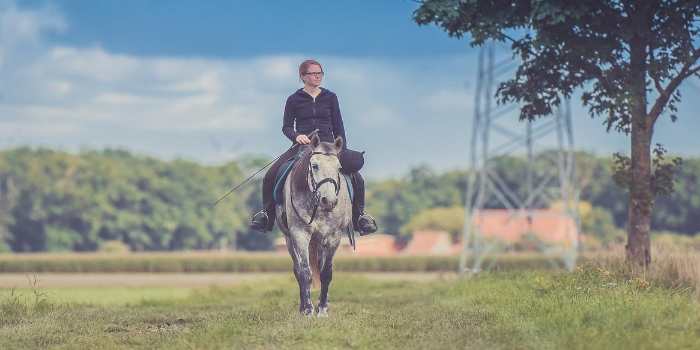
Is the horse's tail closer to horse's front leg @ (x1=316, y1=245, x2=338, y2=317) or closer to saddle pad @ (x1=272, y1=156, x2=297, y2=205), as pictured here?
horse's front leg @ (x1=316, y1=245, x2=338, y2=317)

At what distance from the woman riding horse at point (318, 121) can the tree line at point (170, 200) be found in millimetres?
96778

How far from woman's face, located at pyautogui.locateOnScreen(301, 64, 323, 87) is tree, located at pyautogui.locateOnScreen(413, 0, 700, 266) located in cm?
558

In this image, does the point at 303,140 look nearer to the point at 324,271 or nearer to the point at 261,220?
the point at 261,220

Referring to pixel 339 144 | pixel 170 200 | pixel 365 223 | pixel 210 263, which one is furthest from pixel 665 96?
pixel 170 200

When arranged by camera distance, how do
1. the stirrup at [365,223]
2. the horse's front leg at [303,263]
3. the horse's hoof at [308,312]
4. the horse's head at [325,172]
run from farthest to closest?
the stirrup at [365,223], the horse's hoof at [308,312], the horse's front leg at [303,263], the horse's head at [325,172]

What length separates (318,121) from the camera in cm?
1495

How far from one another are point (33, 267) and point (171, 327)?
191 ft

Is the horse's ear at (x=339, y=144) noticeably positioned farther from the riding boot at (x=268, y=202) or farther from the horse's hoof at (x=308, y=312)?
the horse's hoof at (x=308, y=312)

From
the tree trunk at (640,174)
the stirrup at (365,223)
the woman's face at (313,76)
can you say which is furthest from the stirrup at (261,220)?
the tree trunk at (640,174)

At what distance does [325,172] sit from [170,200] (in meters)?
111

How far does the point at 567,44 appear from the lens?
21172mm

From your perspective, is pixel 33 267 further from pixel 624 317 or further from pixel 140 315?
pixel 624 317

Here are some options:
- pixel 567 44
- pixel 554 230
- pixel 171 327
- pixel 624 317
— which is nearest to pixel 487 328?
pixel 624 317

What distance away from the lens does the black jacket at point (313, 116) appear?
1495 centimetres
